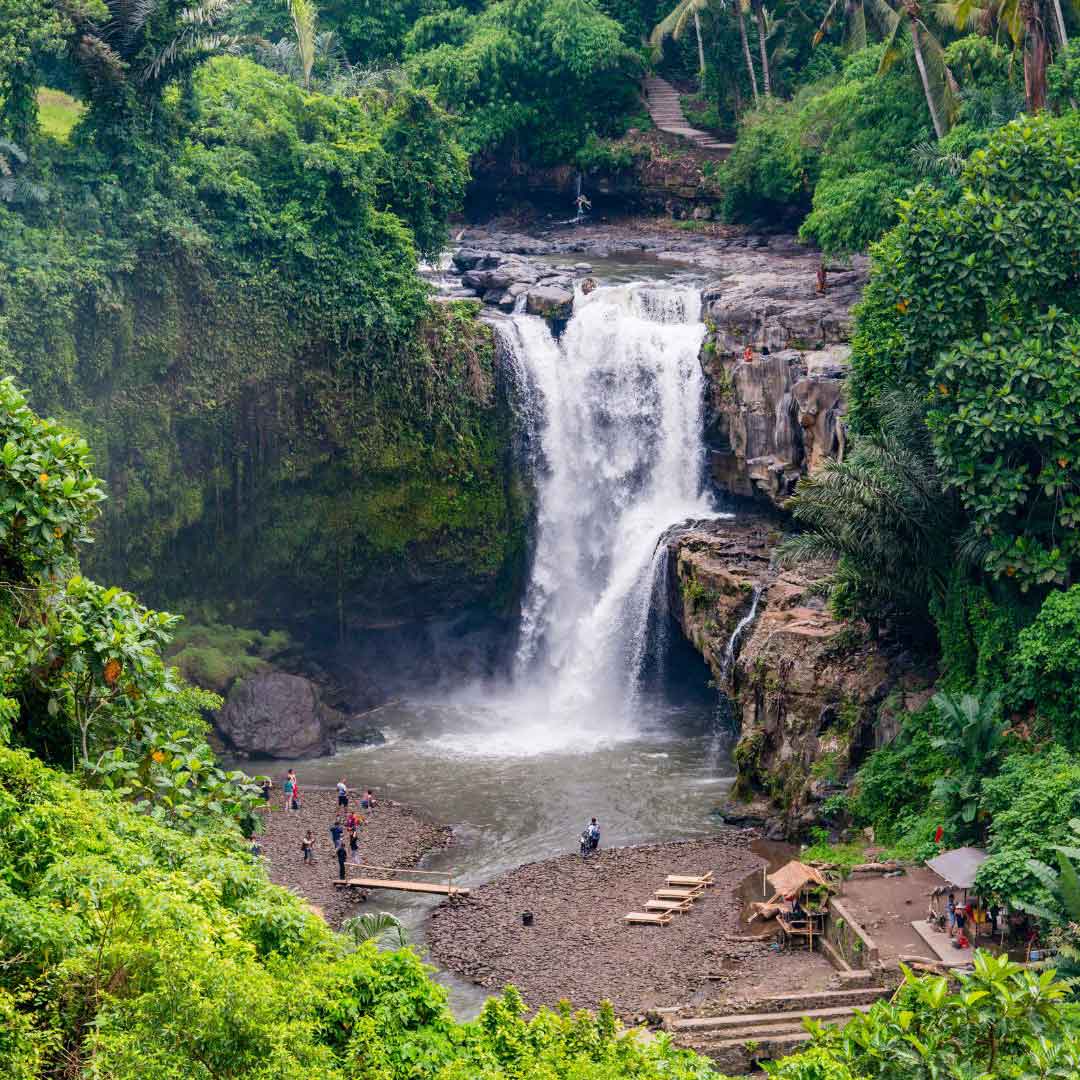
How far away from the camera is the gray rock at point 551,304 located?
40.8 meters

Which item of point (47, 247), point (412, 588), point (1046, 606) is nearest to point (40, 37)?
point (47, 247)

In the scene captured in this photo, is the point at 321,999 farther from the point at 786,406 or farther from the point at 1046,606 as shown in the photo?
the point at 786,406

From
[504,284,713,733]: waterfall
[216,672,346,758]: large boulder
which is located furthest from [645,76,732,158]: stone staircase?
[216,672,346,758]: large boulder

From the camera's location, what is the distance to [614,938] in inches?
1027

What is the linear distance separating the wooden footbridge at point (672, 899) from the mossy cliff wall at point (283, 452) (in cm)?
1494

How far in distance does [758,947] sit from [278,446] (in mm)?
19703

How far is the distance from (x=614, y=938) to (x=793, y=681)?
24.5 feet

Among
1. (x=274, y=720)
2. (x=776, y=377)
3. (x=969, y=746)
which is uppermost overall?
(x=776, y=377)

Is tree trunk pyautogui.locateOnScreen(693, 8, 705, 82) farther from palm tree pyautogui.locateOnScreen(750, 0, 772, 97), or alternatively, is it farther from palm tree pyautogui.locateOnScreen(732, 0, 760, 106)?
palm tree pyautogui.locateOnScreen(750, 0, 772, 97)

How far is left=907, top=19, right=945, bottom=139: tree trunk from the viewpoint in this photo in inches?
1486

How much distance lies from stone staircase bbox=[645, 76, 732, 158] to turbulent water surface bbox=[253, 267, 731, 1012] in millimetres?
14254

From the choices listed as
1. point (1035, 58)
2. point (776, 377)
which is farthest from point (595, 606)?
point (1035, 58)

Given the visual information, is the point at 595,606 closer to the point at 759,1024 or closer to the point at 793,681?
the point at 793,681

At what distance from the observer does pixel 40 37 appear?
Answer: 3353 centimetres
